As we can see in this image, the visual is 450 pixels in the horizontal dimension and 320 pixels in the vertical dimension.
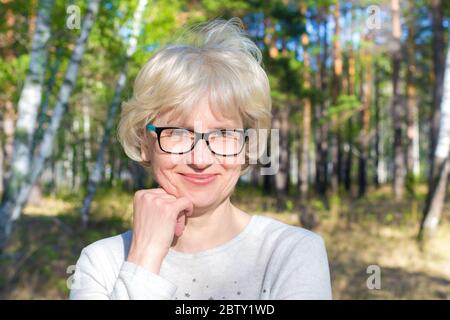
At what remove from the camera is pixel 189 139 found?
5.76 feet

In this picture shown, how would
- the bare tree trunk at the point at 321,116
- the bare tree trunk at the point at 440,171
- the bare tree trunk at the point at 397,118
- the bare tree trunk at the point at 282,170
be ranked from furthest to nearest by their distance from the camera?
the bare tree trunk at the point at 397,118 < the bare tree trunk at the point at 321,116 < the bare tree trunk at the point at 282,170 < the bare tree trunk at the point at 440,171

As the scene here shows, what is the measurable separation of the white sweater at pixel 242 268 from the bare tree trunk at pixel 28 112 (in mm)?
5108

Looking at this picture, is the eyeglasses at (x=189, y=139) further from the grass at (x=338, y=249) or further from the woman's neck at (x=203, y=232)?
the grass at (x=338, y=249)

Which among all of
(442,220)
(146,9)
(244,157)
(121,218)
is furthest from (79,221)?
(244,157)

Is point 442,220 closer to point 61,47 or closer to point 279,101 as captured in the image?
point 279,101

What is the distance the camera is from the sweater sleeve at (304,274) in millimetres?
1703

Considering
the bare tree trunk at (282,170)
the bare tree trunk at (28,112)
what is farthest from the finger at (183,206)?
the bare tree trunk at (282,170)

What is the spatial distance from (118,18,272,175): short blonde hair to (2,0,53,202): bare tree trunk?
5.14m

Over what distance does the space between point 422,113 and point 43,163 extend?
34.3 meters

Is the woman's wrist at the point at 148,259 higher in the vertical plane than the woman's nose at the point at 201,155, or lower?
lower

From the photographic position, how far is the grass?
7418 millimetres

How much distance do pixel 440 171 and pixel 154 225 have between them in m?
9.94

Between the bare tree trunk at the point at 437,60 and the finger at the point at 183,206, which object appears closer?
the finger at the point at 183,206

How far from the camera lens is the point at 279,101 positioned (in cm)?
1628
